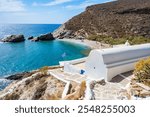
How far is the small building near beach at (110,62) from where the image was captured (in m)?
18.6

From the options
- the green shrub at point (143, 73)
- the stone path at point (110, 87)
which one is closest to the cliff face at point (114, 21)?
the stone path at point (110, 87)

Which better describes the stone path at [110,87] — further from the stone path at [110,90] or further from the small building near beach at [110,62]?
the small building near beach at [110,62]

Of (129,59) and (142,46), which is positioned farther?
(142,46)

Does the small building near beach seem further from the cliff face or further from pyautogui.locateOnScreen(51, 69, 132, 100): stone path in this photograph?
the cliff face

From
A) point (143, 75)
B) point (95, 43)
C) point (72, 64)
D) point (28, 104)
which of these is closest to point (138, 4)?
point (95, 43)

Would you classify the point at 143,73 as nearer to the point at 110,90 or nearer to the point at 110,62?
the point at 110,90

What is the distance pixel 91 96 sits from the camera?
13.0 m

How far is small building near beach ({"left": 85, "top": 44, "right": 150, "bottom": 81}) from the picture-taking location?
1859 centimetres

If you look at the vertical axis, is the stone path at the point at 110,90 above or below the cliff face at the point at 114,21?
below

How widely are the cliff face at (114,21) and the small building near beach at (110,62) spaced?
56691 millimetres

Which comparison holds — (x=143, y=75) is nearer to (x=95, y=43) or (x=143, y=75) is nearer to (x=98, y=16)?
(x=95, y=43)

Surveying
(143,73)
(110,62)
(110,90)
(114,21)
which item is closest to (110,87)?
(110,90)

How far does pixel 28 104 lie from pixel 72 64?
17.3 meters

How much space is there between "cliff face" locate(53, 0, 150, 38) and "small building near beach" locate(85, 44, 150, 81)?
56.7m
